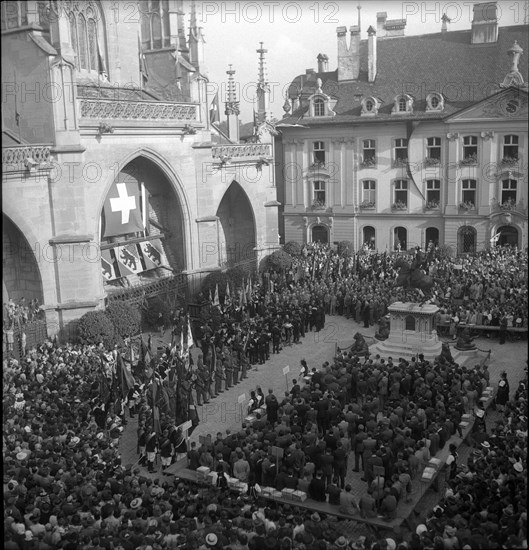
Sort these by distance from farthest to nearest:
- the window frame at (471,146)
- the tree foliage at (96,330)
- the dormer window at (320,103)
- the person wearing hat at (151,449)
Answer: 1. the dormer window at (320,103)
2. the window frame at (471,146)
3. the tree foliage at (96,330)
4. the person wearing hat at (151,449)

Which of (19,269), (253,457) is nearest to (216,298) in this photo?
(19,269)

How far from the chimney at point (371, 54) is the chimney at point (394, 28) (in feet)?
13.5

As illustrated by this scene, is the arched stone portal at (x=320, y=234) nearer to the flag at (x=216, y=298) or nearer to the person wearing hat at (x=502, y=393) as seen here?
the flag at (x=216, y=298)

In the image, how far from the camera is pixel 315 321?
103 feet

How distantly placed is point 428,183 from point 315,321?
16.7m

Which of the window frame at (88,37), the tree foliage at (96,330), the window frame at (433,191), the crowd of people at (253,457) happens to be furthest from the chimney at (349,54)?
the tree foliage at (96,330)

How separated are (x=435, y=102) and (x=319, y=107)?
7.34 m

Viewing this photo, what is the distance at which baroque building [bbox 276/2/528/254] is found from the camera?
41781mm

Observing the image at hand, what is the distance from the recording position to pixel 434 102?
144 ft

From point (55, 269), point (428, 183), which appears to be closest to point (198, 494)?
point (55, 269)

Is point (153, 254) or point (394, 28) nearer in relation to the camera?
point (153, 254)

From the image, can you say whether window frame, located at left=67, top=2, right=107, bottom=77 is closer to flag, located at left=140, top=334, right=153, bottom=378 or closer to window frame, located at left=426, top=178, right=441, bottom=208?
flag, located at left=140, top=334, right=153, bottom=378

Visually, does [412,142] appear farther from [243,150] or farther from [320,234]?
[243,150]

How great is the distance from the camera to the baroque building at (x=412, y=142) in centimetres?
4178
